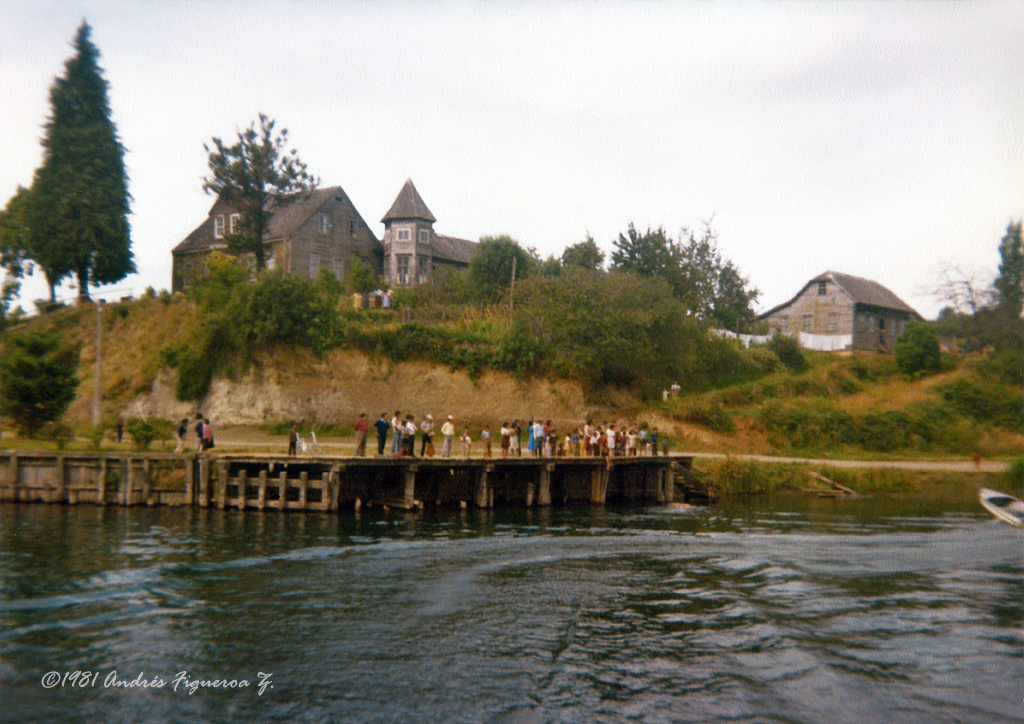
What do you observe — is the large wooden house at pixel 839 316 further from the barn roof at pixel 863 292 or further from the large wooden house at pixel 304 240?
the large wooden house at pixel 304 240

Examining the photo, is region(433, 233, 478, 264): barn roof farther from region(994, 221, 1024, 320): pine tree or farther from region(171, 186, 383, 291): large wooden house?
region(994, 221, 1024, 320): pine tree

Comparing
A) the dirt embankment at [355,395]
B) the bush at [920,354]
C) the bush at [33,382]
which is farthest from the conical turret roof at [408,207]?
the bush at [920,354]

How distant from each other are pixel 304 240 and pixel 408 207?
8926 millimetres

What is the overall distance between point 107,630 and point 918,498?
117ft

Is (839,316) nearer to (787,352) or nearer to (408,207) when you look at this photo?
(787,352)

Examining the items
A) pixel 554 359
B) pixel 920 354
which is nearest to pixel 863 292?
pixel 920 354

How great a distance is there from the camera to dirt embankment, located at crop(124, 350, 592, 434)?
148 ft

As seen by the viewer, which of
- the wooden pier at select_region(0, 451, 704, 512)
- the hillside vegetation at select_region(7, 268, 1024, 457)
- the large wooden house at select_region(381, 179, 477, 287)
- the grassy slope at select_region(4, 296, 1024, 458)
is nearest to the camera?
the wooden pier at select_region(0, 451, 704, 512)

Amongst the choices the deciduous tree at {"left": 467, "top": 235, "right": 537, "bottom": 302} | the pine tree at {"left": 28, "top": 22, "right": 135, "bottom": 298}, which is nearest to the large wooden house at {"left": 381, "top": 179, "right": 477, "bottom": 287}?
the deciduous tree at {"left": 467, "top": 235, "right": 537, "bottom": 302}

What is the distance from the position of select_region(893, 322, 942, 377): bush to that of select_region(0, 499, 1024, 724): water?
3635 cm

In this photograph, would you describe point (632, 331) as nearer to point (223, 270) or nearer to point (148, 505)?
point (223, 270)

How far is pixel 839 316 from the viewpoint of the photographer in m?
66.8

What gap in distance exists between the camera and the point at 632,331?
2010 inches

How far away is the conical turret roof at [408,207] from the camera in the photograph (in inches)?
2510
